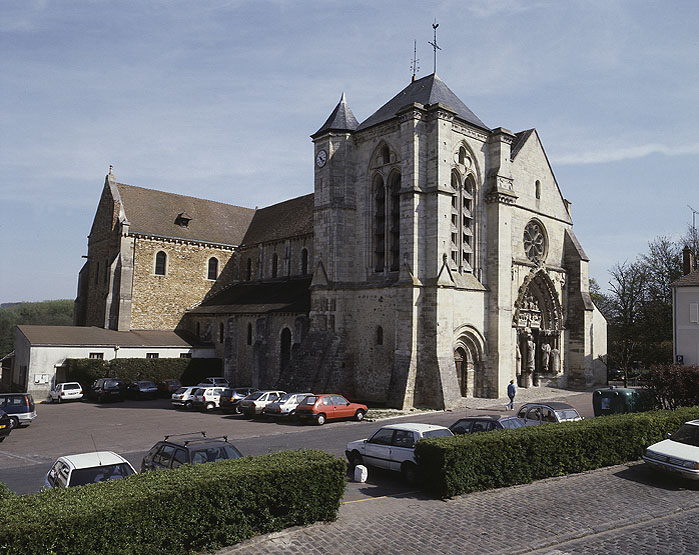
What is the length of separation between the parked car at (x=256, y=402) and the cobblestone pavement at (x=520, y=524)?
12.0 metres

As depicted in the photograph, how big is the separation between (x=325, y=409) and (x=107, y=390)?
14.7 m

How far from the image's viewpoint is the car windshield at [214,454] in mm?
10422

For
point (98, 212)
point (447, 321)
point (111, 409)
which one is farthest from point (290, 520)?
point (98, 212)

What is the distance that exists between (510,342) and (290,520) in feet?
73.0

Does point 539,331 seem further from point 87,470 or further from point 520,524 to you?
point 87,470

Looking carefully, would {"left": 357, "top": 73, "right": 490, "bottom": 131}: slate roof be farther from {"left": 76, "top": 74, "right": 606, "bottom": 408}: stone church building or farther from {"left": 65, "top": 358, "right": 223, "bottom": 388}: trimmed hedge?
{"left": 65, "top": 358, "right": 223, "bottom": 388}: trimmed hedge

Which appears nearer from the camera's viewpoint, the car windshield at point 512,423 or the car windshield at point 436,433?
the car windshield at point 436,433

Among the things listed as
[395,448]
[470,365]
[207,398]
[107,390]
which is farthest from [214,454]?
[107,390]

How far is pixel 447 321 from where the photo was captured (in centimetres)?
2614

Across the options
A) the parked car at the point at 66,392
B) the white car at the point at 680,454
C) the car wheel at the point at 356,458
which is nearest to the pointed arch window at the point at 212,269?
the parked car at the point at 66,392

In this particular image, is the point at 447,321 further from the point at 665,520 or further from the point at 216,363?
the point at 216,363

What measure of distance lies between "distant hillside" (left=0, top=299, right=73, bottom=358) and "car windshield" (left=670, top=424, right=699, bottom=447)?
7811 cm

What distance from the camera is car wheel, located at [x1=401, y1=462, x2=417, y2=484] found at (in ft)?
40.9

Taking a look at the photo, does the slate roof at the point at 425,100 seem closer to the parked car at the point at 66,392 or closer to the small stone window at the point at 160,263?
the small stone window at the point at 160,263
